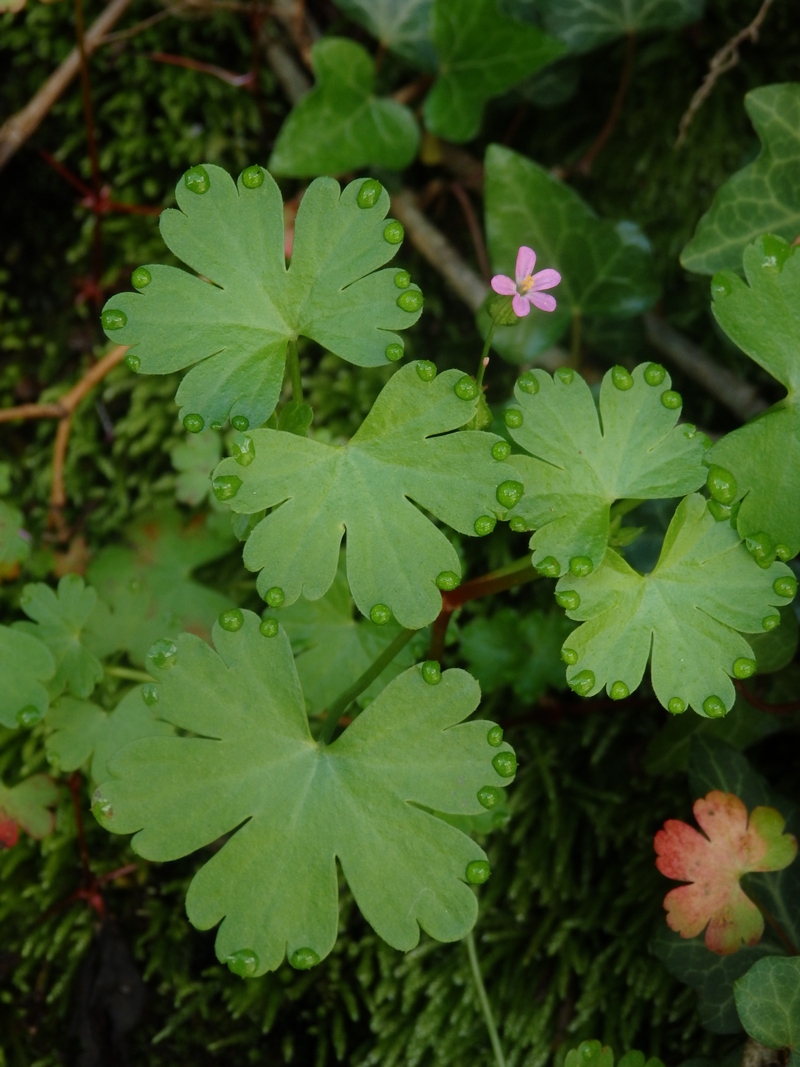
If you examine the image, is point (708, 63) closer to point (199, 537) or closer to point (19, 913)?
point (199, 537)

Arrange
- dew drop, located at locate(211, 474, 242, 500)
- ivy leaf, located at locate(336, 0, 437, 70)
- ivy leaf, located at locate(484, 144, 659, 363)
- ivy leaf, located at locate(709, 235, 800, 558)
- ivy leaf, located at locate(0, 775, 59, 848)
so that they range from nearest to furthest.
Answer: dew drop, located at locate(211, 474, 242, 500) → ivy leaf, located at locate(709, 235, 800, 558) → ivy leaf, located at locate(0, 775, 59, 848) → ivy leaf, located at locate(484, 144, 659, 363) → ivy leaf, located at locate(336, 0, 437, 70)

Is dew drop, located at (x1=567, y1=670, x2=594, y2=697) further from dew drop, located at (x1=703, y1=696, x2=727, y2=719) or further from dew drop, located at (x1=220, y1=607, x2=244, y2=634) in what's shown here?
dew drop, located at (x1=220, y1=607, x2=244, y2=634)

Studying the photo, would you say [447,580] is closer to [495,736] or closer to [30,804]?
[495,736]

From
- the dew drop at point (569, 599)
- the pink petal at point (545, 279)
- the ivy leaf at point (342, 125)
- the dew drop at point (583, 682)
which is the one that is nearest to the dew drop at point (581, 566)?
the dew drop at point (569, 599)

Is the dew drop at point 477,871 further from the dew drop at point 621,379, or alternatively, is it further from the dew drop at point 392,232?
the dew drop at point 392,232

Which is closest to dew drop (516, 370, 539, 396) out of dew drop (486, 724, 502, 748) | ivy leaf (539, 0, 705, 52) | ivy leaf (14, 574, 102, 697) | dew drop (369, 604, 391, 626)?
dew drop (369, 604, 391, 626)

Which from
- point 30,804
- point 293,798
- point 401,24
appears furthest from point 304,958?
point 401,24

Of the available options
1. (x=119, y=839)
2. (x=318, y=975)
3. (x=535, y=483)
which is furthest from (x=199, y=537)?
(x=535, y=483)

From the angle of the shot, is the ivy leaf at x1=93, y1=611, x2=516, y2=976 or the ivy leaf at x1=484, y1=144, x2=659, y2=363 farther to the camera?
the ivy leaf at x1=484, y1=144, x2=659, y2=363
